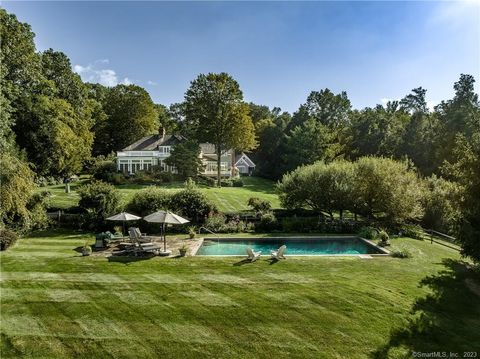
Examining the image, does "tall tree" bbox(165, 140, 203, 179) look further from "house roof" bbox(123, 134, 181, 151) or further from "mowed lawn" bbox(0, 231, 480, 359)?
"mowed lawn" bbox(0, 231, 480, 359)

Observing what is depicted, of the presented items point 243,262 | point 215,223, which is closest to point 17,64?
point 215,223

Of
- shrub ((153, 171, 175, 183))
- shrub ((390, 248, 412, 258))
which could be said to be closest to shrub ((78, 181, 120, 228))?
shrub ((390, 248, 412, 258))

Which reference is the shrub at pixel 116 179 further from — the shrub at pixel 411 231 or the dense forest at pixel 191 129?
the shrub at pixel 411 231

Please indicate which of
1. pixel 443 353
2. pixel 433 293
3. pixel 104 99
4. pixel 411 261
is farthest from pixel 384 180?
pixel 104 99

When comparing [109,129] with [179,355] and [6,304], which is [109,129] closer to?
[6,304]

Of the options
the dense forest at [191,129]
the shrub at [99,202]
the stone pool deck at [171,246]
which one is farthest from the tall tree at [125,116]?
the stone pool deck at [171,246]

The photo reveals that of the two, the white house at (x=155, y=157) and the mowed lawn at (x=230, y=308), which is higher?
the white house at (x=155, y=157)

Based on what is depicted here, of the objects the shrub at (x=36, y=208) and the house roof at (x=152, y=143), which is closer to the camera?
the shrub at (x=36, y=208)
